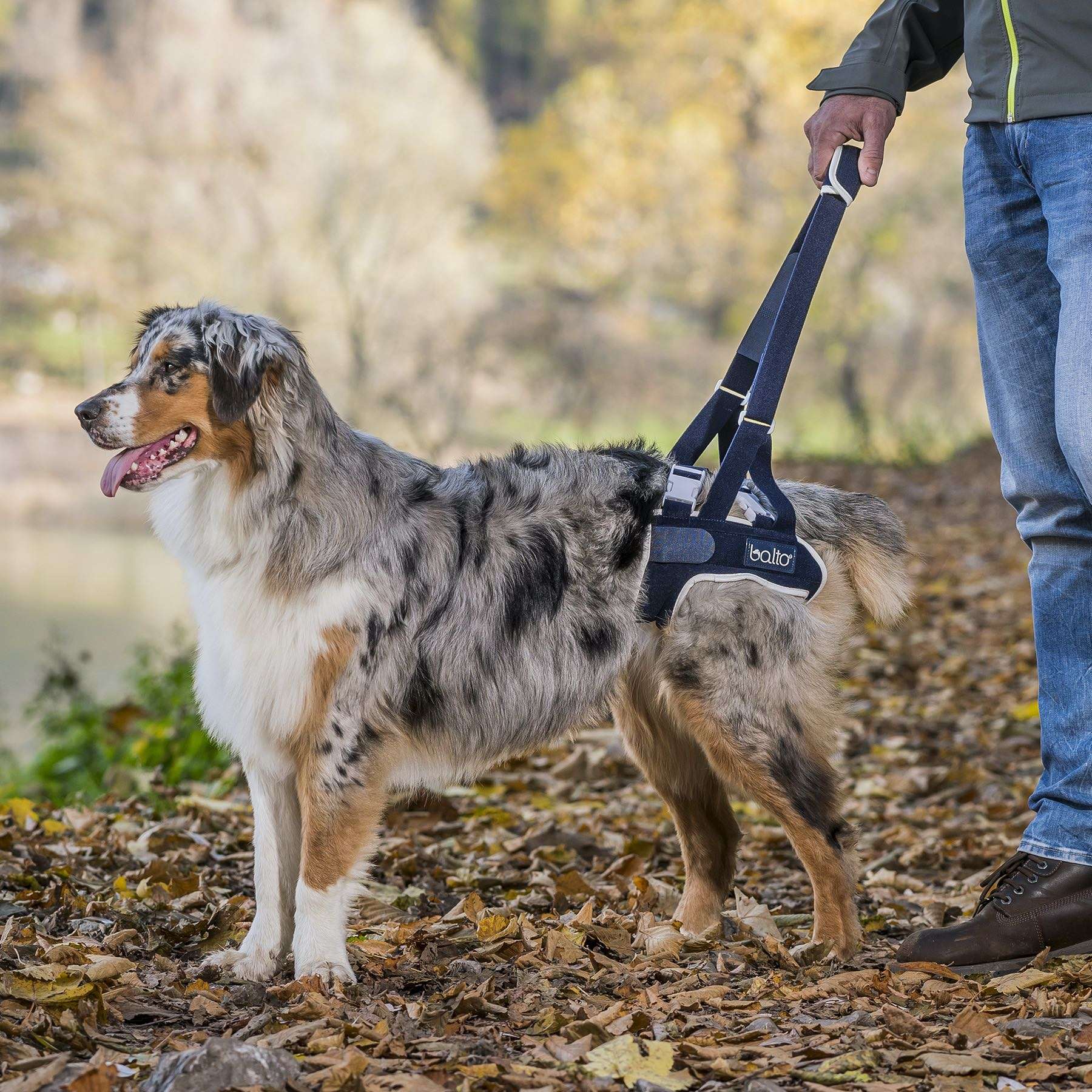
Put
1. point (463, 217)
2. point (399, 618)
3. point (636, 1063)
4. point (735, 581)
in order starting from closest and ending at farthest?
point (636, 1063), point (399, 618), point (735, 581), point (463, 217)

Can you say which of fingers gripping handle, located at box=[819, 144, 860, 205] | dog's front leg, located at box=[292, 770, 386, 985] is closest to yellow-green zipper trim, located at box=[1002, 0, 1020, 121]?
fingers gripping handle, located at box=[819, 144, 860, 205]

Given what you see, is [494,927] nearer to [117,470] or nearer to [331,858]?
[331,858]

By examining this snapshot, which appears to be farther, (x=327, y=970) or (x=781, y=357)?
(x=781, y=357)

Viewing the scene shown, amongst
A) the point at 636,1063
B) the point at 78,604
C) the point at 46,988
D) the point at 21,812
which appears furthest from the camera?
the point at 78,604

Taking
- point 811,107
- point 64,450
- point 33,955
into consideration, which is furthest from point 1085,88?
point 811,107

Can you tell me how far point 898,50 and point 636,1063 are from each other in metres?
2.64

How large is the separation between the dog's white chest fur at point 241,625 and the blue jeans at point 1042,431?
1.81 meters

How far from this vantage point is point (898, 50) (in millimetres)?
3387

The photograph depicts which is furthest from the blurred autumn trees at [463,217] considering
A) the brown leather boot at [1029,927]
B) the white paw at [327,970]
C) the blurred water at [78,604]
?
the brown leather boot at [1029,927]

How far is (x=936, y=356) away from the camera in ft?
100

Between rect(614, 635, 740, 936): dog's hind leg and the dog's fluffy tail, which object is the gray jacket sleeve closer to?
the dog's fluffy tail

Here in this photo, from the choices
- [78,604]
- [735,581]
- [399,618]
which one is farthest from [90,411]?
[78,604]

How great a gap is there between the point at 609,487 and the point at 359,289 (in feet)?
86.3

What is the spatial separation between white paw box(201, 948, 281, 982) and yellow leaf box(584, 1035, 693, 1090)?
A: 1.08 meters
